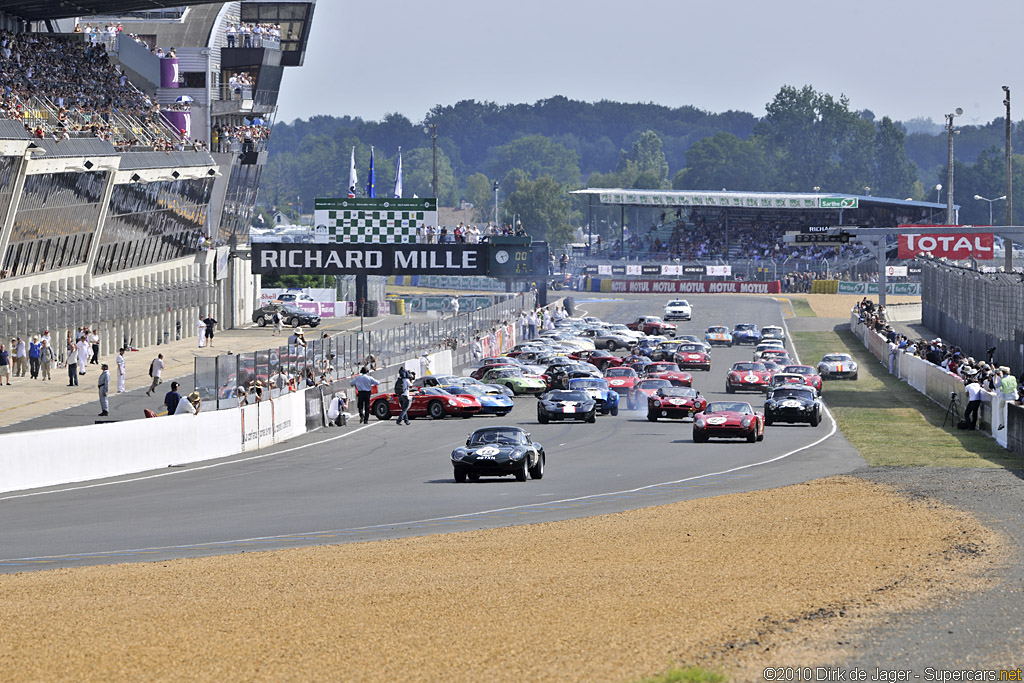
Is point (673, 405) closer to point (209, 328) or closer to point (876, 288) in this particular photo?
point (209, 328)

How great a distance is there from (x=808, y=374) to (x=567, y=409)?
12.4 m

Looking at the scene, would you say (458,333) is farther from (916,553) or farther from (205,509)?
(916,553)

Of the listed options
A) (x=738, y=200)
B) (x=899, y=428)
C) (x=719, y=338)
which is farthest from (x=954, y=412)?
(x=738, y=200)

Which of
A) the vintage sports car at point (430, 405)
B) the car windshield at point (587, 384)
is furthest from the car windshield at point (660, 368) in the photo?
the vintage sports car at point (430, 405)

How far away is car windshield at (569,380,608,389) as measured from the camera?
1582 inches

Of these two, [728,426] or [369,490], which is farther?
[728,426]

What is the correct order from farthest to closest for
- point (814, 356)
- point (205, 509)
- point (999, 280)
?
Result: point (814, 356) → point (999, 280) → point (205, 509)

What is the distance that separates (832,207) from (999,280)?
252 ft

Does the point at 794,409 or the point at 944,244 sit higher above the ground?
the point at 944,244

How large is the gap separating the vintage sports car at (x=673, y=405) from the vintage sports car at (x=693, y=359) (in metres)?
18.7

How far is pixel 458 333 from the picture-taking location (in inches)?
2256

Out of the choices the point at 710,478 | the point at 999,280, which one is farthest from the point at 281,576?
the point at 999,280

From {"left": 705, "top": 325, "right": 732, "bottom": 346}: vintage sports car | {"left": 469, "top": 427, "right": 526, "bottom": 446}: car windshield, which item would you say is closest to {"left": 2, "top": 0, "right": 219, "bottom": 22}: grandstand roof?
{"left": 705, "top": 325, "right": 732, "bottom": 346}: vintage sports car

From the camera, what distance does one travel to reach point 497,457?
81.0 ft
